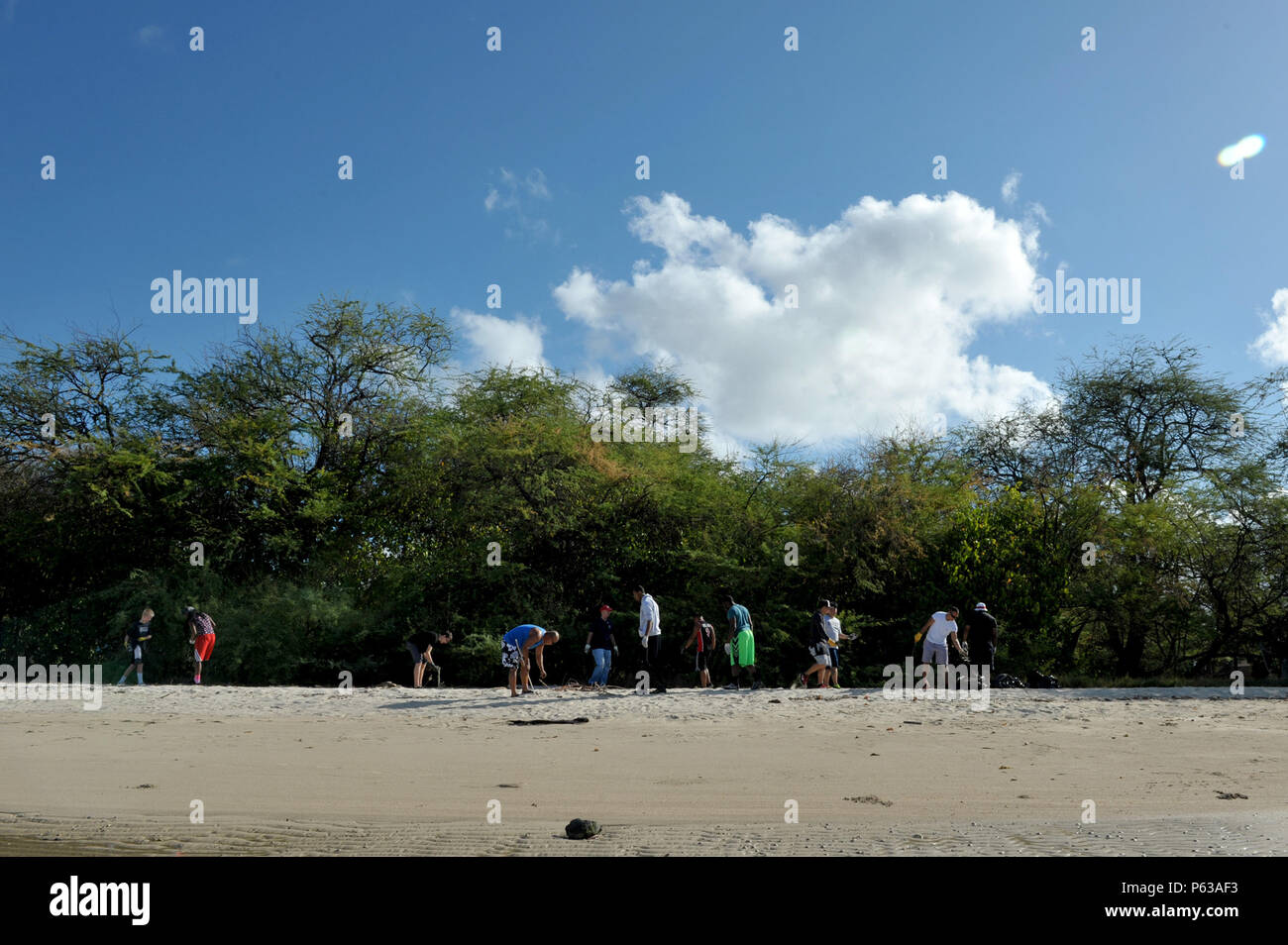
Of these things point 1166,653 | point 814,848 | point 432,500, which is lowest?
point 1166,653

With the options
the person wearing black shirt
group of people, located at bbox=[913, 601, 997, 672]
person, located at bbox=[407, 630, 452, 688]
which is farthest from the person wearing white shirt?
person, located at bbox=[407, 630, 452, 688]

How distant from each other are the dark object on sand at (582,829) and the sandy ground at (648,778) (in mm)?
114

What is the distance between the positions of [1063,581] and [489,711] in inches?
625

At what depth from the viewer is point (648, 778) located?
8.66m

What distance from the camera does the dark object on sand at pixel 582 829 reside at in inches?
250

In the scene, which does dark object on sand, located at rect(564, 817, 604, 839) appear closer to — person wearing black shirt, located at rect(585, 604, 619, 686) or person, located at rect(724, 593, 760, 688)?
person wearing black shirt, located at rect(585, 604, 619, 686)

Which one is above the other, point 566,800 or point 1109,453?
point 1109,453

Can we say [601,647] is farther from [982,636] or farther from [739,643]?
[982,636]

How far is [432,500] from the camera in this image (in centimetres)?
2541

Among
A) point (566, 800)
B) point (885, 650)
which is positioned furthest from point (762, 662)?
point (566, 800)

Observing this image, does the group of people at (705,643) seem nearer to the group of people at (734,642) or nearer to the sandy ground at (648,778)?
the group of people at (734,642)

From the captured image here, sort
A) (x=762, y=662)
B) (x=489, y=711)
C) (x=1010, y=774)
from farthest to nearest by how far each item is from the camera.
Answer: (x=762, y=662), (x=489, y=711), (x=1010, y=774)

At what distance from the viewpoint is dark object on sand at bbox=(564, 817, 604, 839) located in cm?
635
